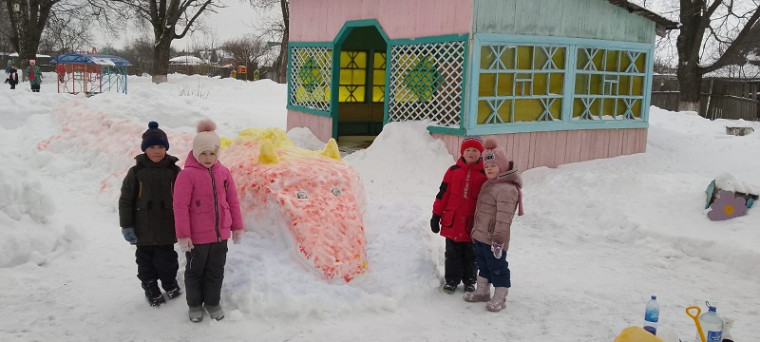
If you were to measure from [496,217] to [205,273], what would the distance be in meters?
2.25

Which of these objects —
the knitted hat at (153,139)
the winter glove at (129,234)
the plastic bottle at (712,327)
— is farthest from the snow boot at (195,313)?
the plastic bottle at (712,327)

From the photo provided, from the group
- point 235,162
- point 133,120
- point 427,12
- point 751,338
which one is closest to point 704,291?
point 751,338

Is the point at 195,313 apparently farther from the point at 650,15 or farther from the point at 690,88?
the point at 690,88

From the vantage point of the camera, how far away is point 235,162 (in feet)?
21.1

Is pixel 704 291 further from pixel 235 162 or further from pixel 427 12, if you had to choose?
pixel 427 12

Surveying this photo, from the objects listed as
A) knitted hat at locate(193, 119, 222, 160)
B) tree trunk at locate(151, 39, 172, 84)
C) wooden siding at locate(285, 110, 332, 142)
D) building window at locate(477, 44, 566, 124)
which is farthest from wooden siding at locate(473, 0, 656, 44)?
tree trunk at locate(151, 39, 172, 84)

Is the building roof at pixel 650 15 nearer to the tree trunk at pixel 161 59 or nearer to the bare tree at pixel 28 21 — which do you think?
the tree trunk at pixel 161 59

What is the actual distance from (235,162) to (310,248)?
1507mm

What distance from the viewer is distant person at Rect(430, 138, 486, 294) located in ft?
17.8

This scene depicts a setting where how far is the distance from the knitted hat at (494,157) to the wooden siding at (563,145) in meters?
5.42

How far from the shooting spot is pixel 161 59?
96.7 ft

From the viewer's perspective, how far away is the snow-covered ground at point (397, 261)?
484 cm

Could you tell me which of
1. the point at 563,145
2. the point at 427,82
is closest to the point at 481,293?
the point at 427,82

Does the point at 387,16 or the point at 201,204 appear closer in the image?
the point at 201,204
